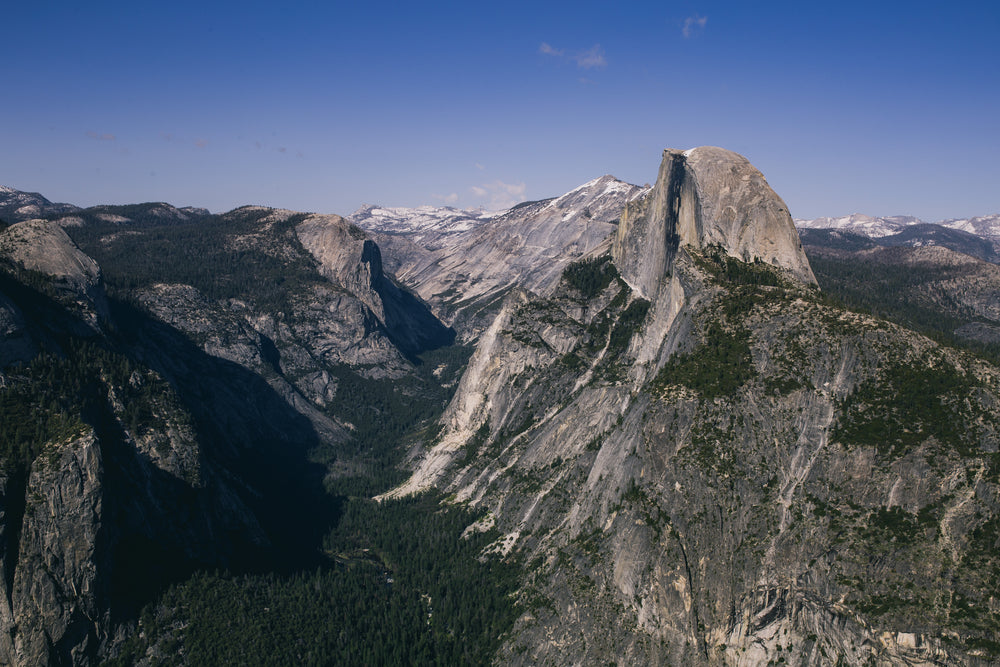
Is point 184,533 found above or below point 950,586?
below

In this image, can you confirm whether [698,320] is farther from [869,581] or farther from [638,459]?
[869,581]

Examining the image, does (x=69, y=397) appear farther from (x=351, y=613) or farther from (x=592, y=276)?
(x=592, y=276)

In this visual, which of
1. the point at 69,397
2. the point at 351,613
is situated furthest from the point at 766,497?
the point at 69,397

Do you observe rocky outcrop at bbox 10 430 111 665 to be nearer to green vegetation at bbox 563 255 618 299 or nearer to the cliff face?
the cliff face

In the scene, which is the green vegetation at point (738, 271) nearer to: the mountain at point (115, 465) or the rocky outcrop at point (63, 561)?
the mountain at point (115, 465)

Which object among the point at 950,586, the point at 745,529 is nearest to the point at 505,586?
the point at 745,529

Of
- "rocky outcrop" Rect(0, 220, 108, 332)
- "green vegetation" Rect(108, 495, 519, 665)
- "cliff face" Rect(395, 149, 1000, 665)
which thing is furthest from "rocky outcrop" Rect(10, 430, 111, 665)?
"cliff face" Rect(395, 149, 1000, 665)

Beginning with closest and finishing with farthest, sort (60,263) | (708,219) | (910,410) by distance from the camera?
1. (910,410)
2. (60,263)
3. (708,219)
